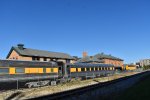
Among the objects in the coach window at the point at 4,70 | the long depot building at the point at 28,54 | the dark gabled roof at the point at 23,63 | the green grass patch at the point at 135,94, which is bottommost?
the green grass patch at the point at 135,94

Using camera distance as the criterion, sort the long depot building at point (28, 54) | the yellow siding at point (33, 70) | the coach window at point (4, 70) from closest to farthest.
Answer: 1. the coach window at point (4, 70)
2. the yellow siding at point (33, 70)
3. the long depot building at point (28, 54)

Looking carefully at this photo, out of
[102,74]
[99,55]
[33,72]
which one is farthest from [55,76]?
[99,55]

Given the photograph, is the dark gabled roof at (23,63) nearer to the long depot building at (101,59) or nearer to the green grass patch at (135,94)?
the green grass patch at (135,94)

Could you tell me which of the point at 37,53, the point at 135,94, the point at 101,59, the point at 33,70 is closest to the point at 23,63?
the point at 33,70

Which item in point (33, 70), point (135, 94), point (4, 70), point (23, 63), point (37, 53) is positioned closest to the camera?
point (135, 94)

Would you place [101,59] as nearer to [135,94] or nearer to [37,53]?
[37,53]

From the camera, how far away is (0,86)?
1245 inches

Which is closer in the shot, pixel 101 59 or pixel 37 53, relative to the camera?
pixel 37 53

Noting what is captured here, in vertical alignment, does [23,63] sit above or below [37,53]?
below

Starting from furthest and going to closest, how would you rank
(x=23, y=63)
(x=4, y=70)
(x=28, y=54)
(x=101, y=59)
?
1. (x=101, y=59)
2. (x=28, y=54)
3. (x=23, y=63)
4. (x=4, y=70)

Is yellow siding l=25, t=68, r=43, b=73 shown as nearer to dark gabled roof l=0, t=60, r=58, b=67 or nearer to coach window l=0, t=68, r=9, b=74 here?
dark gabled roof l=0, t=60, r=58, b=67

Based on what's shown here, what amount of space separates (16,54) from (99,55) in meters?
60.8

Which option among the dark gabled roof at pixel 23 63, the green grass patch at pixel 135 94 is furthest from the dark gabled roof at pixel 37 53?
the green grass patch at pixel 135 94

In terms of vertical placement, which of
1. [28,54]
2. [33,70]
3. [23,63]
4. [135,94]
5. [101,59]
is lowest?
[135,94]
